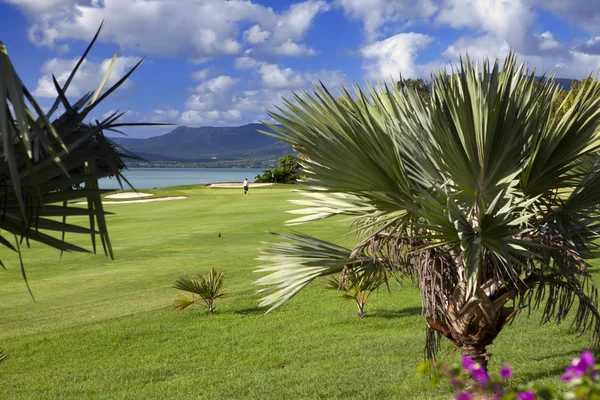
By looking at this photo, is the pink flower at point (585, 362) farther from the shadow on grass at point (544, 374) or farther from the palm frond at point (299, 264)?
the shadow on grass at point (544, 374)

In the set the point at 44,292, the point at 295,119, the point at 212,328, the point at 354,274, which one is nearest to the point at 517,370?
the point at 354,274

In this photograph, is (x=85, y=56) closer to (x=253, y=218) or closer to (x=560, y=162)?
(x=560, y=162)

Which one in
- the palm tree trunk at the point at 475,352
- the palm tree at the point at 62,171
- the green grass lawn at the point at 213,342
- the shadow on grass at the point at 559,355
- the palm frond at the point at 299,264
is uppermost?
the palm tree at the point at 62,171

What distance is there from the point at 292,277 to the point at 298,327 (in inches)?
236

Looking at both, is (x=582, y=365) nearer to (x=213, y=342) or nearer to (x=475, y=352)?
(x=475, y=352)

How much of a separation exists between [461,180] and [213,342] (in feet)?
21.9

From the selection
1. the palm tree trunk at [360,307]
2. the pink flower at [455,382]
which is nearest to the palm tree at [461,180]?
the pink flower at [455,382]

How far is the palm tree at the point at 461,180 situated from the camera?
4.68 metres

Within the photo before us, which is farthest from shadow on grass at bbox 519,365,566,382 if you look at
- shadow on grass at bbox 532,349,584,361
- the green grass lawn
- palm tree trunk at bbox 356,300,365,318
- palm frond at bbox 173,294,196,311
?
palm frond at bbox 173,294,196,311

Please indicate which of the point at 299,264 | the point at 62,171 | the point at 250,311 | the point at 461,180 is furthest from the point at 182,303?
the point at 62,171

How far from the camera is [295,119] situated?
5.21m

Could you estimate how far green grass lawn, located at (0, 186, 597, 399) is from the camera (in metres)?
7.79

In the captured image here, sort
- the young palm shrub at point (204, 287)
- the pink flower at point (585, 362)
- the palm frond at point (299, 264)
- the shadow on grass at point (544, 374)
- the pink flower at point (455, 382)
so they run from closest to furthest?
1. the pink flower at point (585, 362)
2. the pink flower at point (455, 382)
3. the palm frond at point (299, 264)
4. the shadow on grass at point (544, 374)
5. the young palm shrub at point (204, 287)

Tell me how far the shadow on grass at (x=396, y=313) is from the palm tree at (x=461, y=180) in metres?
6.61
